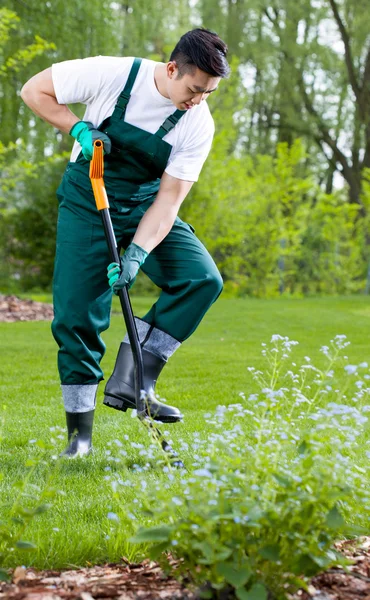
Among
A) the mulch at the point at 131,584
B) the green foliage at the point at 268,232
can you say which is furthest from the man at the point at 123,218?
the green foliage at the point at 268,232

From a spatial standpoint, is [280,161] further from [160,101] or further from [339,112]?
[160,101]

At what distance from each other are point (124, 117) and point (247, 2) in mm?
19072

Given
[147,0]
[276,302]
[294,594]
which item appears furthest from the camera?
[147,0]

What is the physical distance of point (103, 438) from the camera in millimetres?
4008

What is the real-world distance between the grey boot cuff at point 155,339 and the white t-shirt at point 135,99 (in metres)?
0.71

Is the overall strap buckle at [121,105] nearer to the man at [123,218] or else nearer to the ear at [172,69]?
the man at [123,218]

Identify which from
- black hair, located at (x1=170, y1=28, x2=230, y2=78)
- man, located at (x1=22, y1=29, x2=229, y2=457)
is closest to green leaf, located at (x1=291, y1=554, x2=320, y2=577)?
man, located at (x1=22, y1=29, x2=229, y2=457)

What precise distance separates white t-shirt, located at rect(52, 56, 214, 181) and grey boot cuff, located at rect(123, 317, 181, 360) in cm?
71

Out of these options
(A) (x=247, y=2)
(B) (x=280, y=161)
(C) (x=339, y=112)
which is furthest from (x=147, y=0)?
(C) (x=339, y=112)

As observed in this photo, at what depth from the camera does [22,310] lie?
10625mm

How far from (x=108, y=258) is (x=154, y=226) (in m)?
0.27

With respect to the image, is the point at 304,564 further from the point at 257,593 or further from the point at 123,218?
the point at 123,218

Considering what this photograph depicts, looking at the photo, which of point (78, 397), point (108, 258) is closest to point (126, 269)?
point (108, 258)

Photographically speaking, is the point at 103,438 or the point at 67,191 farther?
the point at 103,438
